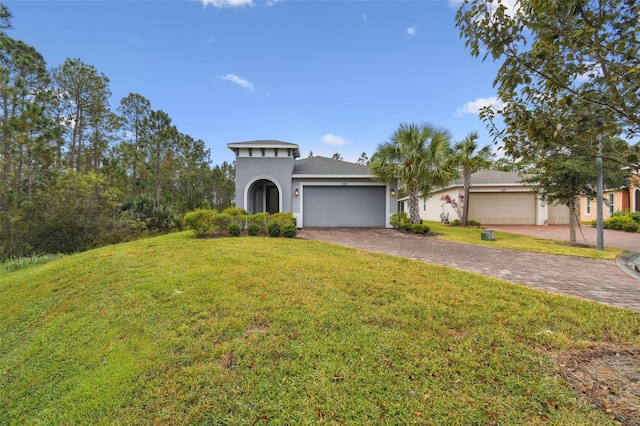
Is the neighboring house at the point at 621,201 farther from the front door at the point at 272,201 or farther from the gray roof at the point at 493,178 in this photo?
the front door at the point at 272,201

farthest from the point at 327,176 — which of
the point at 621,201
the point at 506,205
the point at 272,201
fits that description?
the point at 621,201

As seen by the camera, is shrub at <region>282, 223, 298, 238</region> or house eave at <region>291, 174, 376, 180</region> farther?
house eave at <region>291, 174, 376, 180</region>

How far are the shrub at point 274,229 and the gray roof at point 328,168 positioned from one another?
18.8 feet

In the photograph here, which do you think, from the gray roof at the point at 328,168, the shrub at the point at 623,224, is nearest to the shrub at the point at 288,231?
the gray roof at the point at 328,168

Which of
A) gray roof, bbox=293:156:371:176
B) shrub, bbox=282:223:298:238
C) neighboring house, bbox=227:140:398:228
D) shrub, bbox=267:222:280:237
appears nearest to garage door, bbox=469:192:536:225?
neighboring house, bbox=227:140:398:228

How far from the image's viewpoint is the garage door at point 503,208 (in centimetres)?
2075

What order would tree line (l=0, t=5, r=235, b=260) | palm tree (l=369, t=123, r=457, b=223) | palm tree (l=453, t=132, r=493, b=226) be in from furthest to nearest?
1. palm tree (l=453, t=132, r=493, b=226)
2. palm tree (l=369, t=123, r=457, b=223)
3. tree line (l=0, t=5, r=235, b=260)

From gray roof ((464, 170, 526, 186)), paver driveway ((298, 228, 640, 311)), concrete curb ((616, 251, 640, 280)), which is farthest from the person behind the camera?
gray roof ((464, 170, 526, 186))

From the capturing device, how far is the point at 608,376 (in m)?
2.61

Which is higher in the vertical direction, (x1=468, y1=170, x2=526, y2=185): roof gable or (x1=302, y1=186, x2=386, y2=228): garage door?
(x1=468, y1=170, x2=526, y2=185): roof gable

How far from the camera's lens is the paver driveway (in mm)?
4918

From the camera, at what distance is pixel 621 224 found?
16.8 meters

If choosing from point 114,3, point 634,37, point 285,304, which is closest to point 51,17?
point 114,3

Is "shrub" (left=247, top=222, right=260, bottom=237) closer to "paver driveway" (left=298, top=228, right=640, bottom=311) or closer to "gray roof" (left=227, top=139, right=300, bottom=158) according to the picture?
"paver driveway" (left=298, top=228, right=640, bottom=311)
